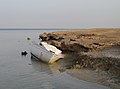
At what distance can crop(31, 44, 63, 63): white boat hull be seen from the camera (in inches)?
1224

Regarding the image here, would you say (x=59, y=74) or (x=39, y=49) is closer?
(x=59, y=74)

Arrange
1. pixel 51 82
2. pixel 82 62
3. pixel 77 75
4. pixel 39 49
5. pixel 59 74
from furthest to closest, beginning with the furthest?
pixel 39 49
pixel 82 62
pixel 59 74
pixel 77 75
pixel 51 82

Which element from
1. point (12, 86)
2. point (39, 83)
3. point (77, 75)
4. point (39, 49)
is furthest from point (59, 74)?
point (39, 49)

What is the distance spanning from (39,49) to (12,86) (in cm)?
1446

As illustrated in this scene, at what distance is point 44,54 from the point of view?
3250cm

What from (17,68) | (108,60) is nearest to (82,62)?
(108,60)

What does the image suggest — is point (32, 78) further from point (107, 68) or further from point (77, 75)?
point (107, 68)

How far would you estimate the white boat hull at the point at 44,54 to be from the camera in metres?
31.1

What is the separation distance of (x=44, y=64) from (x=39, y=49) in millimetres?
3376

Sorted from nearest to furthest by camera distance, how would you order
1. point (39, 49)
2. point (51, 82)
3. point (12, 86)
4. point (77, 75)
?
point (12, 86), point (51, 82), point (77, 75), point (39, 49)

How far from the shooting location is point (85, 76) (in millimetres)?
22484

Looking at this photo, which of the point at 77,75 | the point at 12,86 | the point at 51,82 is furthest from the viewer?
the point at 77,75

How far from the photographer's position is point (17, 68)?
2944 cm

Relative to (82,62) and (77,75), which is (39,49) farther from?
(77,75)
